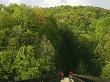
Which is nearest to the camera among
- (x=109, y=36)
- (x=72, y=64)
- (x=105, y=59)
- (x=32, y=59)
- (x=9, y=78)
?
(x=9, y=78)

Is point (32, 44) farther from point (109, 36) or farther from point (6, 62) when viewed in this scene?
point (109, 36)

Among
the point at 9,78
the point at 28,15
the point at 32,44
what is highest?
the point at 28,15

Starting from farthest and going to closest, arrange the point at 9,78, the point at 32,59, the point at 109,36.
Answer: the point at 109,36, the point at 32,59, the point at 9,78

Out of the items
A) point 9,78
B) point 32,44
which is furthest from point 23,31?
point 9,78

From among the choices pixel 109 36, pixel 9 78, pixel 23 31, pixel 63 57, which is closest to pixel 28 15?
pixel 23 31

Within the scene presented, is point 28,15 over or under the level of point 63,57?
over

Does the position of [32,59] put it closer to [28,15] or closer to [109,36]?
[28,15]

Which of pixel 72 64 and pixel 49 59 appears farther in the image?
pixel 72 64
